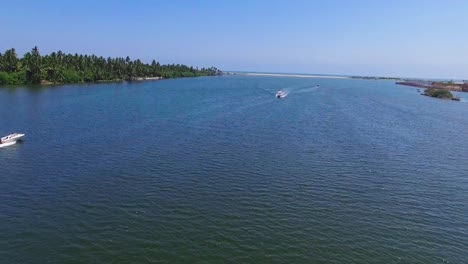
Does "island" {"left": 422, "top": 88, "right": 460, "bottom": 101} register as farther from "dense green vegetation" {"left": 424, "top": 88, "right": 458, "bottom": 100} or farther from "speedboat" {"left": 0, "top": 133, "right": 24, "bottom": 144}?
"speedboat" {"left": 0, "top": 133, "right": 24, "bottom": 144}

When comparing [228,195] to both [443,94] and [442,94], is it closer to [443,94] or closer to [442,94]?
[443,94]

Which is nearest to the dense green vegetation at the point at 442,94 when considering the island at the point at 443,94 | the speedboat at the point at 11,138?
the island at the point at 443,94

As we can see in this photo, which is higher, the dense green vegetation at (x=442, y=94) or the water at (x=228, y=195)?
the dense green vegetation at (x=442, y=94)

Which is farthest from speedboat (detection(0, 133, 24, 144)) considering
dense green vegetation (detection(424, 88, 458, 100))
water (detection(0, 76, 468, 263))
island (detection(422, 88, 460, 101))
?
dense green vegetation (detection(424, 88, 458, 100))

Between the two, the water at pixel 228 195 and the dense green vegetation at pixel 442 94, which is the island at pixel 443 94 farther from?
the water at pixel 228 195

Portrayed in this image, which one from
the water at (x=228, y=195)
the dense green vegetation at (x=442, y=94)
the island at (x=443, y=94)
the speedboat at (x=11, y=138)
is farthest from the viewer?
the dense green vegetation at (x=442, y=94)

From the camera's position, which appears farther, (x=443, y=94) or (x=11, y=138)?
(x=443, y=94)

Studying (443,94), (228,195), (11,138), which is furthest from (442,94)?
(11,138)

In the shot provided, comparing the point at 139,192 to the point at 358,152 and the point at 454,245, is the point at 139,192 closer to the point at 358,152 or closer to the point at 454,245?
the point at 454,245
